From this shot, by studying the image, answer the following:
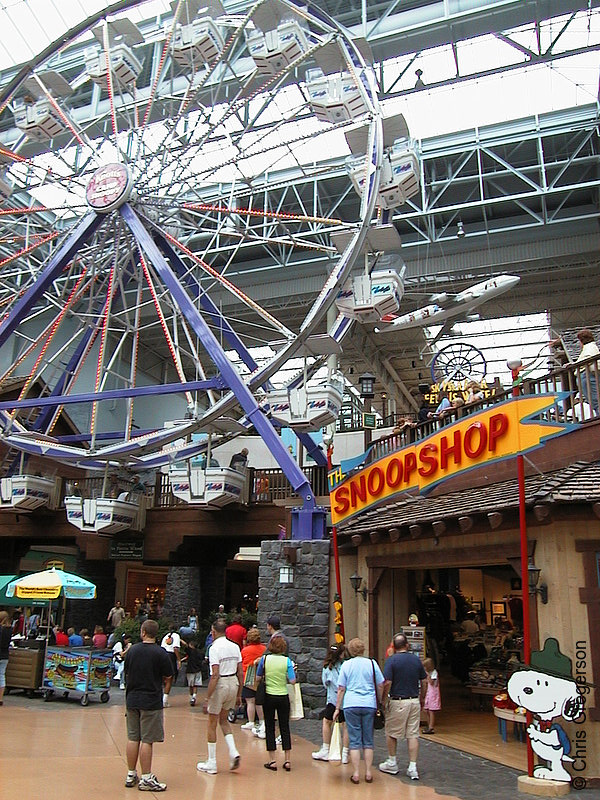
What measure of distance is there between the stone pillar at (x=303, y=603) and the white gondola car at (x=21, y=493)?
8.64m

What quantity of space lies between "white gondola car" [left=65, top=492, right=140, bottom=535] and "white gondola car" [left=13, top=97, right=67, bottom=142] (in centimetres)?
901

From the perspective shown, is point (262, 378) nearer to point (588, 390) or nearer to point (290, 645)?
point (290, 645)

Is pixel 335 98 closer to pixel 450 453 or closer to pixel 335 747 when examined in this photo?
pixel 450 453

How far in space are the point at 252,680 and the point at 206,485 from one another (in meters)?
7.63

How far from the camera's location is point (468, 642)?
1636 cm

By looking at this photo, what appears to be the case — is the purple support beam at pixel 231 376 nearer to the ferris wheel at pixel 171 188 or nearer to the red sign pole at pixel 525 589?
the ferris wheel at pixel 171 188

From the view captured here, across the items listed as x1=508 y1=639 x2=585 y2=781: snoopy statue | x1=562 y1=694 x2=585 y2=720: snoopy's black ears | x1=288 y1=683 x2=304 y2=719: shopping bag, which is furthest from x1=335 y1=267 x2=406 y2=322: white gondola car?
x1=562 y1=694 x2=585 y2=720: snoopy's black ears

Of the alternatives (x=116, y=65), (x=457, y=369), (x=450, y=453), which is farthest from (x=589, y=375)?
(x=116, y=65)

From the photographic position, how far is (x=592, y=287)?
85.4ft

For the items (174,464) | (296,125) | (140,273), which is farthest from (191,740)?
(296,125)

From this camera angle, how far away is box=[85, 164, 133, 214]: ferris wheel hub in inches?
654

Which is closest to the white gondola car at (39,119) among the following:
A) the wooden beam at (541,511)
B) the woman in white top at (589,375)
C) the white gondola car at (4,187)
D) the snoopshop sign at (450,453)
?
the white gondola car at (4,187)

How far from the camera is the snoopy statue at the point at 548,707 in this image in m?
7.46

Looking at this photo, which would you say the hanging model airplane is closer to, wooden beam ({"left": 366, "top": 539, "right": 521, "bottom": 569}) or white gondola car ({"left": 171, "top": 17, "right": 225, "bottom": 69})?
white gondola car ({"left": 171, "top": 17, "right": 225, "bottom": 69})
